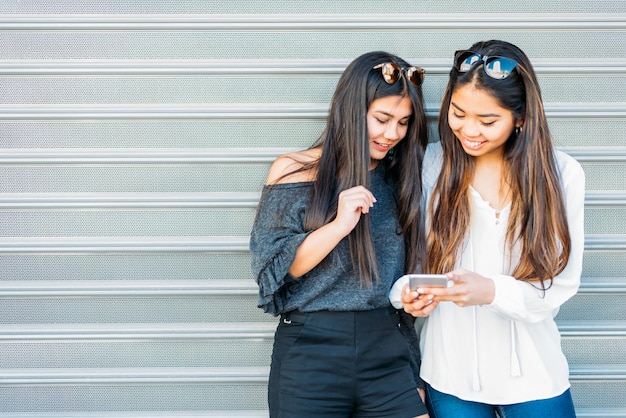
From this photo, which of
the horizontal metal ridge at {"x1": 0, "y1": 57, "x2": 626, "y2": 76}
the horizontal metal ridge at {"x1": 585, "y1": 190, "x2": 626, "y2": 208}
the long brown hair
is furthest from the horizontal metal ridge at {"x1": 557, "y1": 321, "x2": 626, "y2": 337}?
the horizontal metal ridge at {"x1": 0, "y1": 57, "x2": 626, "y2": 76}

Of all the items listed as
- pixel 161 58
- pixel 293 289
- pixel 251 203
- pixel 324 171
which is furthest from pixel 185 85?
pixel 293 289

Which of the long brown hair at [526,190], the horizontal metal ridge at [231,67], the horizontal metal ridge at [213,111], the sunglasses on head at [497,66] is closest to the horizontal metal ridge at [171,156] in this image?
the horizontal metal ridge at [213,111]

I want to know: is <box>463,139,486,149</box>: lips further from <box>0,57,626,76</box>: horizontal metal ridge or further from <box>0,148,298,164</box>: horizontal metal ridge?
<box>0,148,298,164</box>: horizontal metal ridge

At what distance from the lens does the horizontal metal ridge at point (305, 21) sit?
3.36m

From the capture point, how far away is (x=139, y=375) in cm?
345

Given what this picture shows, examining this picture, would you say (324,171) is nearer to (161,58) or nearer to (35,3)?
(161,58)

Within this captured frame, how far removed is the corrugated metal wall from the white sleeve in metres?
0.78

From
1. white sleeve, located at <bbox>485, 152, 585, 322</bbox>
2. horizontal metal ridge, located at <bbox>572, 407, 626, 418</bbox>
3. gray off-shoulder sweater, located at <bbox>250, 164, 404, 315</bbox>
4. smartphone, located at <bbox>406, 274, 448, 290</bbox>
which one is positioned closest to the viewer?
smartphone, located at <bbox>406, 274, 448, 290</bbox>

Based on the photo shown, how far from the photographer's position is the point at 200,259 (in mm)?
3424

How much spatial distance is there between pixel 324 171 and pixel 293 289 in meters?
0.46

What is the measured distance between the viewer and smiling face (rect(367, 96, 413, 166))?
2.75 m

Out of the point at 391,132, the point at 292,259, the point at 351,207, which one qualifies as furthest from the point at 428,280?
the point at 391,132

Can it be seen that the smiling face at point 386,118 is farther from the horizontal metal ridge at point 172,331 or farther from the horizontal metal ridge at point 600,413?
the horizontal metal ridge at point 600,413

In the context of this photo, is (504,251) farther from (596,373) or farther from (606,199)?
(596,373)
